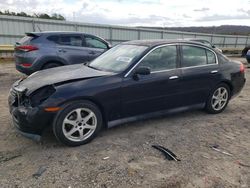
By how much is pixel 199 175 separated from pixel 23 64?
6315mm

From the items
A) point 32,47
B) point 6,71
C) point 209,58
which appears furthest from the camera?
point 6,71

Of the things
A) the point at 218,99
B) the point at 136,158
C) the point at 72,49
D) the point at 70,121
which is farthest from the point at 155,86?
the point at 72,49

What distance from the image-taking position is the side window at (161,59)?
441cm

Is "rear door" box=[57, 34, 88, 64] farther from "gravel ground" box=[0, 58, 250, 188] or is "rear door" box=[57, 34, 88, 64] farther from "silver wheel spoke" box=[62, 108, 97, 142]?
"silver wheel spoke" box=[62, 108, 97, 142]

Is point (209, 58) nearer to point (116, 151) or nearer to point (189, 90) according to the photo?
point (189, 90)

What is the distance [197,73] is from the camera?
493 centimetres

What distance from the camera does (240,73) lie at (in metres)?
5.66

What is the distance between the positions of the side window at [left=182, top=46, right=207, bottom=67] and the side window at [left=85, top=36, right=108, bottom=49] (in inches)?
185

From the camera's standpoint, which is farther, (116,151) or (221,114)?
(221,114)

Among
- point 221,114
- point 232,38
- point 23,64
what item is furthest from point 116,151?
point 232,38

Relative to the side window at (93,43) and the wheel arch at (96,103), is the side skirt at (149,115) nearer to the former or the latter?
the wheel arch at (96,103)

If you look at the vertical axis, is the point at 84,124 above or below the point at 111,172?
above

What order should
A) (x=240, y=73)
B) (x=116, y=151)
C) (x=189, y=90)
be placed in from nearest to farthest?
(x=116, y=151), (x=189, y=90), (x=240, y=73)

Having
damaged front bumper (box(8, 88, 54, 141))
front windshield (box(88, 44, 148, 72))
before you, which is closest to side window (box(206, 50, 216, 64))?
front windshield (box(88, 44, 148, 72))
